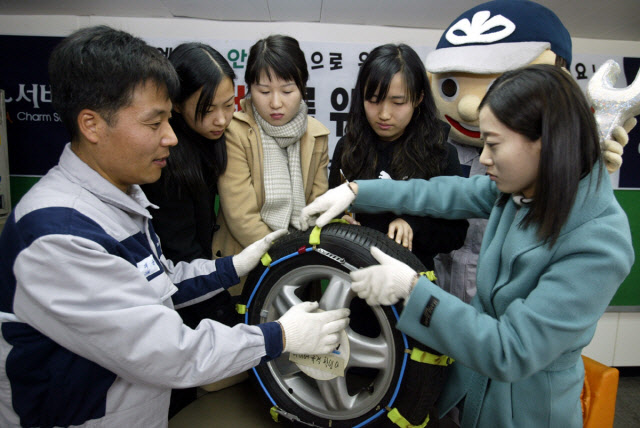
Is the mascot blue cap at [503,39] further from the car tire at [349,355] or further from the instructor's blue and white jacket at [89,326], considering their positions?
the instructor's blue and white jacket at [89,326]

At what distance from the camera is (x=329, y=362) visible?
1.18 metres

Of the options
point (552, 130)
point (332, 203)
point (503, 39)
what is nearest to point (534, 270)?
point (552, 130)

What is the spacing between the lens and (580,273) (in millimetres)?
817

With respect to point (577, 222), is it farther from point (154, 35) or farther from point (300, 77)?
point (154, 35)

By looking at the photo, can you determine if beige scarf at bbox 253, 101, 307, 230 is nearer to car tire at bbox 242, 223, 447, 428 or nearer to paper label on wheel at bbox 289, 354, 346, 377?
car tire at bbox 242, 223, 447, 428

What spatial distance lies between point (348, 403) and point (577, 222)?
0.83m

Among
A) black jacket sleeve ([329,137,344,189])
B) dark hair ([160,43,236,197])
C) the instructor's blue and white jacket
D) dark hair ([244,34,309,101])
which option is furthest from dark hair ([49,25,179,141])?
black jacket sleeve ([329,137,344,189])

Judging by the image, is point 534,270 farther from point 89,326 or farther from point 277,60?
point 277,60

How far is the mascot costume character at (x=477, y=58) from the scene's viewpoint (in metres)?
1.65

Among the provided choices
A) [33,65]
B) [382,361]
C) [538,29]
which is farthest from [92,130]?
[33,65]

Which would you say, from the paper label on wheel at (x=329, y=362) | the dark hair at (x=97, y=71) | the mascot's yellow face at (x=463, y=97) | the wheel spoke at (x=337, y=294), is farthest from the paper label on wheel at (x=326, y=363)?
the mascot's yellow face at (x=463, y=97)

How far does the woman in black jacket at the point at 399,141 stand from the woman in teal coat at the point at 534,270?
0.36 metres

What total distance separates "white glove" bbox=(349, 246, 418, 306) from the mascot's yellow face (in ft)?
3.41

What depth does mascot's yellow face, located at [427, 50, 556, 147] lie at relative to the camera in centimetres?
174
